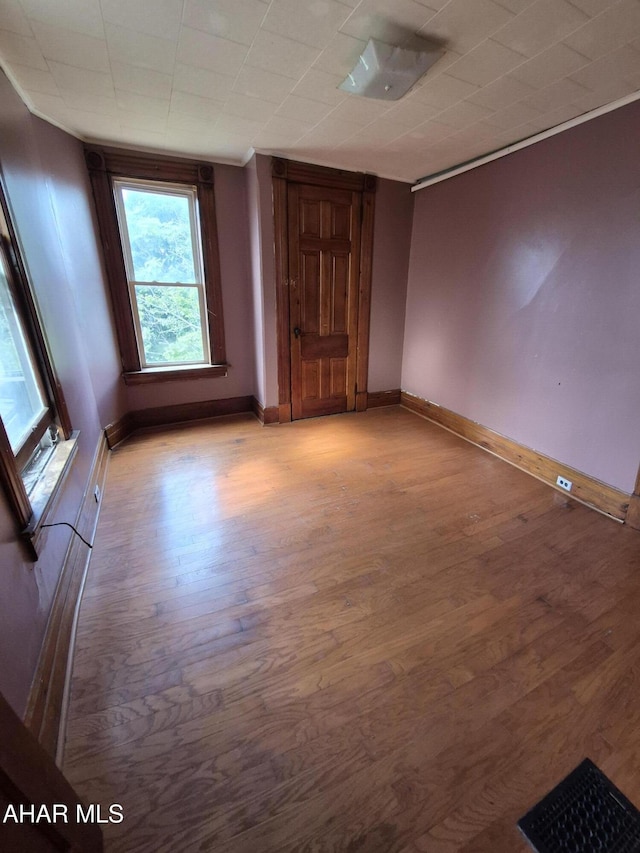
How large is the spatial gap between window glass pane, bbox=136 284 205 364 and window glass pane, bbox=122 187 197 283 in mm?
132

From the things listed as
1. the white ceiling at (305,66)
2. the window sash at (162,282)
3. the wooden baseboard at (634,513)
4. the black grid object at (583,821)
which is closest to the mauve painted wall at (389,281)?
the white ceiling at (305,66)

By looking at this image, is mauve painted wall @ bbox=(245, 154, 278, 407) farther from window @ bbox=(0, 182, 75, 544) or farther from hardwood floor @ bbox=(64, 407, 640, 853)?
window @ bbox=(0, 182, 75, 544)

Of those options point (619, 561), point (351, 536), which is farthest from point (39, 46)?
point (619, 561)

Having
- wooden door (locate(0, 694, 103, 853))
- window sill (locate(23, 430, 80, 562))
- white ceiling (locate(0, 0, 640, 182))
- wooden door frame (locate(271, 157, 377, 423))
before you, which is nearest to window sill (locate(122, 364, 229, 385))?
wooden door frame (locate(271, 157, 377, 423))

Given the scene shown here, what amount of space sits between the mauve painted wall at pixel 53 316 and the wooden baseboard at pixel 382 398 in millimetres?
2637

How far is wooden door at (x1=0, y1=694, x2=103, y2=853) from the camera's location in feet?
2.22

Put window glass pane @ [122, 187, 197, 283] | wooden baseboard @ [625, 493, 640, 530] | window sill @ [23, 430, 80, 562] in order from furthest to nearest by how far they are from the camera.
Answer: window glass pane @ [122, 187, 197, 283] < wooden baseboard @ [625, 493, 640, 530] < window sill @ [23, 430, 80, 562]

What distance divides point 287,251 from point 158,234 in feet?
3.88

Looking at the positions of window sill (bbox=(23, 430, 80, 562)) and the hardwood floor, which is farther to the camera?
window sill (bbox=(23, 430, 80, 562))

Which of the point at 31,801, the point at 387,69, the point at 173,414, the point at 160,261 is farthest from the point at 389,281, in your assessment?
the point at 31,801

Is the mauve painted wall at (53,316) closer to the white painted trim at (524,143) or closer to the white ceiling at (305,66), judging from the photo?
the white ceiling at (305,66)

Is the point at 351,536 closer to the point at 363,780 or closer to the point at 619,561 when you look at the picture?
the point at 363,780

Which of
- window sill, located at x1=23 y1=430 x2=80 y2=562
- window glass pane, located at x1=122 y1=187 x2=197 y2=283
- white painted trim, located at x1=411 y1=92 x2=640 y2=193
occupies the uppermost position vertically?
white painted trim, located at x1=411 y1=92 x2=640 y2=193

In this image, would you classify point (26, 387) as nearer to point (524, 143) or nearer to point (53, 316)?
point (53, 316)
